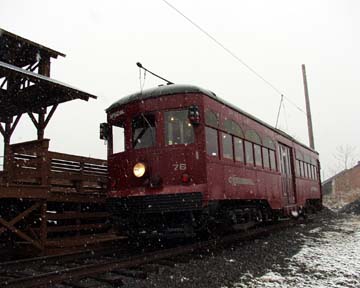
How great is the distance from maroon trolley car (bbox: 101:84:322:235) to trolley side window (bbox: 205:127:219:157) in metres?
0.01

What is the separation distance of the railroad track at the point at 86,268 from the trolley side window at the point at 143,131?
227 cm

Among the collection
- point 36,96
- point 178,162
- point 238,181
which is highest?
point 36,96

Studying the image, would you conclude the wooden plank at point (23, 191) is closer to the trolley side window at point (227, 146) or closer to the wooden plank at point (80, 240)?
the wooden plank at point (80, 240)

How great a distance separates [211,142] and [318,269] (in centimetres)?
330

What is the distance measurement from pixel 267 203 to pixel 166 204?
4.53 meters

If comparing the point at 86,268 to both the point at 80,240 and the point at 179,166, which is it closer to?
the point at 179,166

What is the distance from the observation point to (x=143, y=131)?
844cm

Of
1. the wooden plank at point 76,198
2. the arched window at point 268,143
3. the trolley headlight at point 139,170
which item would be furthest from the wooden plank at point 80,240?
the arched window at point 268,143

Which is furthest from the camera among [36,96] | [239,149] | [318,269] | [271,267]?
[36,96]

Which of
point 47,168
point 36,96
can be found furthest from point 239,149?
point 36,96

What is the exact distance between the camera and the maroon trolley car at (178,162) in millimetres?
7531

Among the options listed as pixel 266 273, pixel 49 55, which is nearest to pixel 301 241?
pixel 266 273

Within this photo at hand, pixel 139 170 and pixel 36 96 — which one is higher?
pixel 36 96

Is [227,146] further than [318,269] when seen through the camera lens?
Yes
